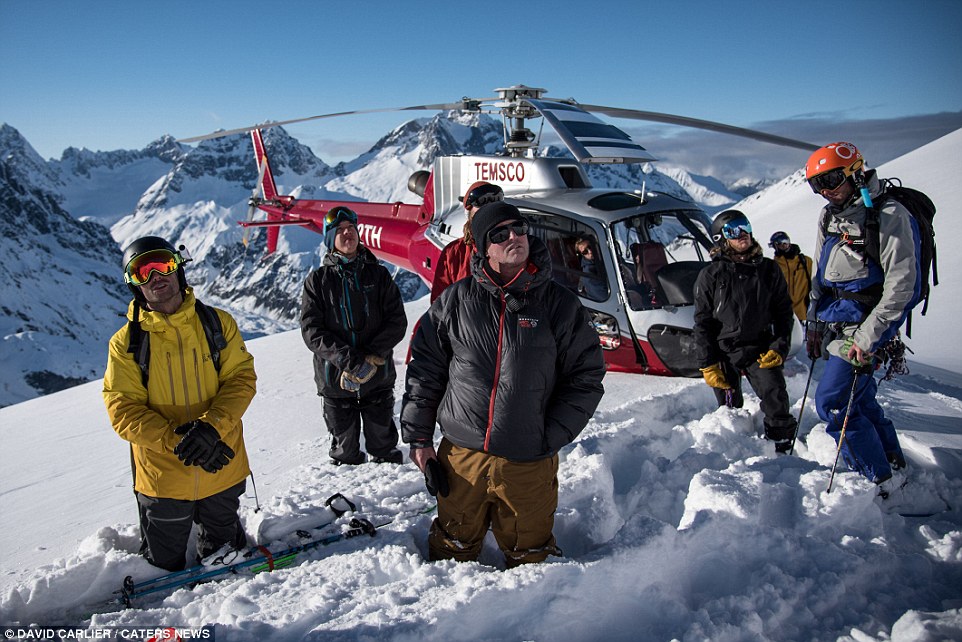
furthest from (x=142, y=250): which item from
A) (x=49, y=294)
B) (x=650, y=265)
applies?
(x=49, y=294)

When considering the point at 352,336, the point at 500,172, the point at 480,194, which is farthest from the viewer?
the point at 500,172

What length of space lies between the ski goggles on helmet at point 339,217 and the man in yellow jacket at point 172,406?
4.07 ft

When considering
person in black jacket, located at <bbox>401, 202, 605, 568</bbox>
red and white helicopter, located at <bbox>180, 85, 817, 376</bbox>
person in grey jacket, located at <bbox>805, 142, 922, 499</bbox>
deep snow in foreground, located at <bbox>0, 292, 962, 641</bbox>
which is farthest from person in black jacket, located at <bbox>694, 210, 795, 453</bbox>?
person in black jacket, located at <bbox>401, 202, 605, 568</bbox>

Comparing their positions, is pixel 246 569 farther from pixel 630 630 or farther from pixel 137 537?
pixel 630 630

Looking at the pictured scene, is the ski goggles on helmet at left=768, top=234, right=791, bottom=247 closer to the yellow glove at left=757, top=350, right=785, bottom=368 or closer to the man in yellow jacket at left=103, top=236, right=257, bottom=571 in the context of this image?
the yellow glove at left=757, top=350, right=785, bottom=368

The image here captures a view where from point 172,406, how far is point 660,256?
4507 millimetres

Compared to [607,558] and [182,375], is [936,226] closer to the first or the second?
[607,558]

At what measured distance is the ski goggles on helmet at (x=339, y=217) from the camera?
383 cm

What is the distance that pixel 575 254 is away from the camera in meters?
5.69

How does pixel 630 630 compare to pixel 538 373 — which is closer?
pixel 630 630

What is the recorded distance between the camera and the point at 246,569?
2.67 meters

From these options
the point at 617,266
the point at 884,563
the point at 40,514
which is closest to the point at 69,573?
the point at 40,514

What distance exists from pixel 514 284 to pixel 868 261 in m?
2.16

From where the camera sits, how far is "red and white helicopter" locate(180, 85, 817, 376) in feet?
16.8
